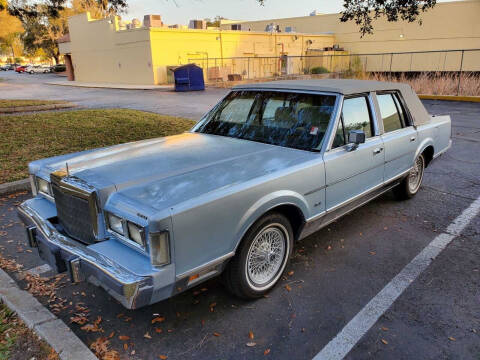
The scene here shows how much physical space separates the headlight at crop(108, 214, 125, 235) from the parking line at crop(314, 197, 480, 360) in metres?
1.60

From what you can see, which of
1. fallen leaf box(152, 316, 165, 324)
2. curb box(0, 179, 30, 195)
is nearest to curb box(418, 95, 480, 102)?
curb box(0, 179, 30, 195)

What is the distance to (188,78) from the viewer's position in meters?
22.4

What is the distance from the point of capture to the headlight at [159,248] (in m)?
2.39

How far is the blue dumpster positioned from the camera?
72.8 feet

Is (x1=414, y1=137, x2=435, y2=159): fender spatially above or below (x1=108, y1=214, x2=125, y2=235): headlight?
below

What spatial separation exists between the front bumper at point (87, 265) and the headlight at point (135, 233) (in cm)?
20

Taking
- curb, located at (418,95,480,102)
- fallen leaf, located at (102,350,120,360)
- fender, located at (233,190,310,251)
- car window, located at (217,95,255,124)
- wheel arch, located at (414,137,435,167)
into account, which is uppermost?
car window, located at (217,95,255,124)

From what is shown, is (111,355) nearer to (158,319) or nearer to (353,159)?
(158,319)

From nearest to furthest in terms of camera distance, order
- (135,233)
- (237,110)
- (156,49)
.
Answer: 1. (135,233)
2. (237,110)
3. (156,49)

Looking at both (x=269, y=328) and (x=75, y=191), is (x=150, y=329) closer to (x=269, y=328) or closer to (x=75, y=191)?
(x=269, y=328)

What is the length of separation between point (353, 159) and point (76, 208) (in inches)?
102

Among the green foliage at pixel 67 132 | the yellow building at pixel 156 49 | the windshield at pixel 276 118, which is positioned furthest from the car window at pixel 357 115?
the yellow building at pixel 156 49

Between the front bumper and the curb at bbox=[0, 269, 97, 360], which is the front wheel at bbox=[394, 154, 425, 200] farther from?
the curb at bbox=[0, 269, 97, 360]

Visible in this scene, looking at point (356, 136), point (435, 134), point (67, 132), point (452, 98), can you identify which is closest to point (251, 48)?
point (452, 98)
